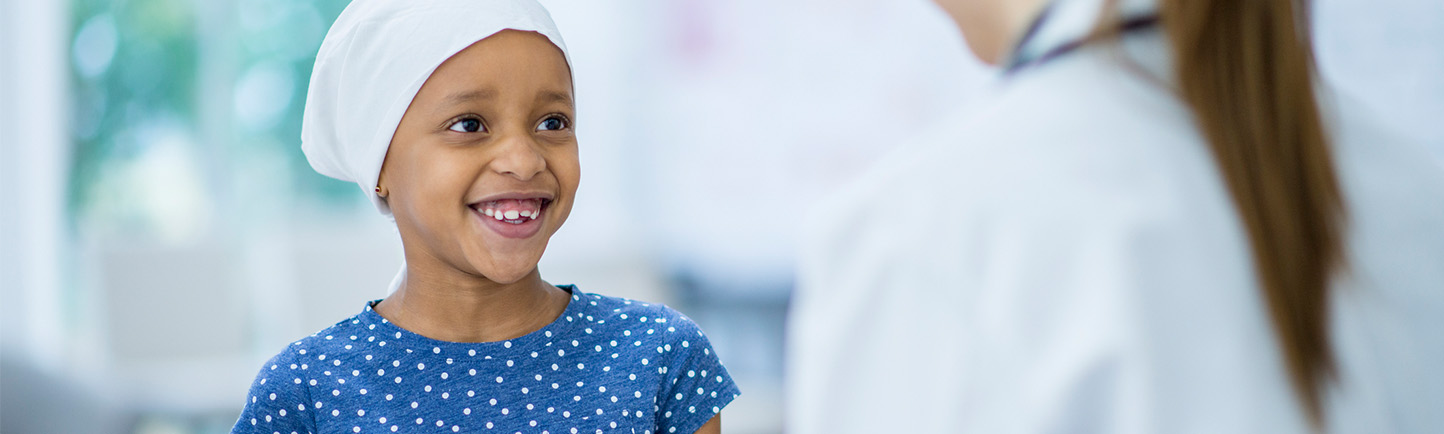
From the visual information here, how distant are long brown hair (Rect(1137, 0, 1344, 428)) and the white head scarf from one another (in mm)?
631

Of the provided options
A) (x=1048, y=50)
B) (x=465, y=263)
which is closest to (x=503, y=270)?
(x=465, y=263)

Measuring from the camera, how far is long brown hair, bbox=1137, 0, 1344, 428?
52cm

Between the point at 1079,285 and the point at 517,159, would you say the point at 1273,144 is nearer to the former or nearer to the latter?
the point at 1079,285

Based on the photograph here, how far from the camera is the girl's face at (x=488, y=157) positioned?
0.98m

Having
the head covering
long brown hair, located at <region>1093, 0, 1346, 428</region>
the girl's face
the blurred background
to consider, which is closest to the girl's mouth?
the girl's face

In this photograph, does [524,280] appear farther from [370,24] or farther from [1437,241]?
[1437,241]

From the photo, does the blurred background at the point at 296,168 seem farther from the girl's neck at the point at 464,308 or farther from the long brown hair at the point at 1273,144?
the long brown hair at the point at 1273,144

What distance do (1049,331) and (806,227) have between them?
13 cm

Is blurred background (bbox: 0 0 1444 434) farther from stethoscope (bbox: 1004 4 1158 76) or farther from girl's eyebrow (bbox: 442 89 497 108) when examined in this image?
stethoscope (bbox: 1004 4 1158 76)

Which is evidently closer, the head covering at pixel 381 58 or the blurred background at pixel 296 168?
the head covering at pixel 381 58

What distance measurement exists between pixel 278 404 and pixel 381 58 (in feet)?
1.08

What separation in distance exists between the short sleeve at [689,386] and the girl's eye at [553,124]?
0.23 meters

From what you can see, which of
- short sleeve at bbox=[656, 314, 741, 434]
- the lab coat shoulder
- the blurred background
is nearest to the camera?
the lab coat shoulder

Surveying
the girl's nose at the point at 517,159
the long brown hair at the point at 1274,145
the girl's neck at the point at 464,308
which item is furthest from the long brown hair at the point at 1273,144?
the girl's neck at the point at 464,308
